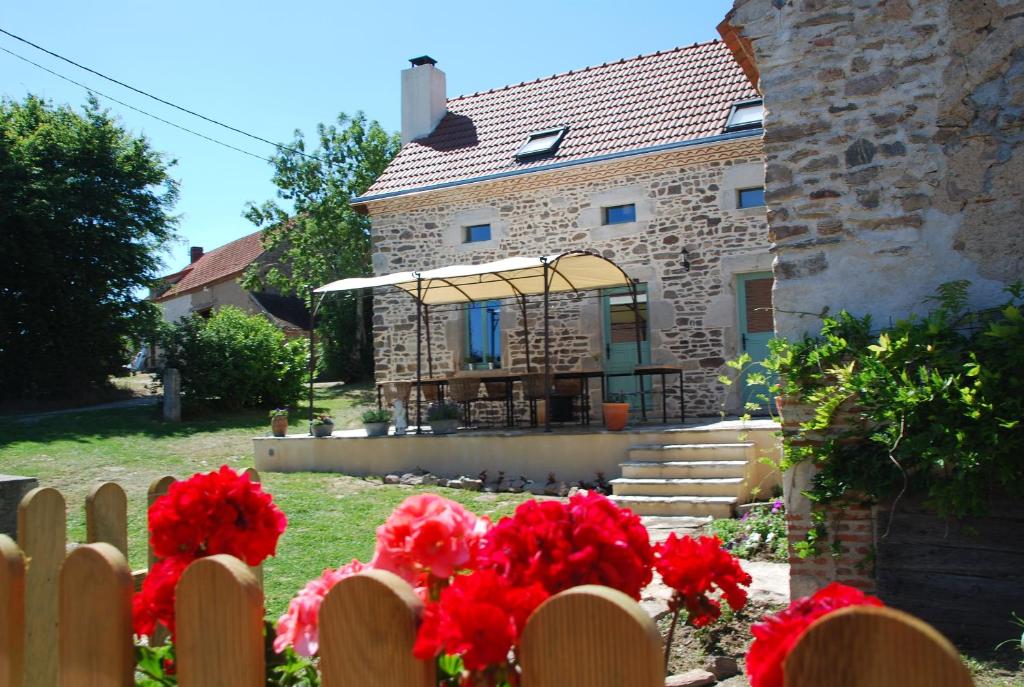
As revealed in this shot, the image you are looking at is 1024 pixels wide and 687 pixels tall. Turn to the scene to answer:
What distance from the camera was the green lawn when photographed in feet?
19.9

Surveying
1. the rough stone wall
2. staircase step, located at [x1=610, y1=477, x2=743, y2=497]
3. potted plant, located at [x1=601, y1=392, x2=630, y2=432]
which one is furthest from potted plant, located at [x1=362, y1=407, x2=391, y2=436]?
the rough stone wall

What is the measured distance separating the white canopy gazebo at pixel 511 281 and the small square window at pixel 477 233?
3.68 ft

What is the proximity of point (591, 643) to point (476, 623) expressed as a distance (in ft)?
0.53

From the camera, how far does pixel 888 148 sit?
14.4ft

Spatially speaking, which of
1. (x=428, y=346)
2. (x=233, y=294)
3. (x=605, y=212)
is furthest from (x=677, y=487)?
(x=233, y=294)

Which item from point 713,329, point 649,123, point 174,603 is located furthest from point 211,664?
point 649,123

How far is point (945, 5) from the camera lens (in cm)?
429

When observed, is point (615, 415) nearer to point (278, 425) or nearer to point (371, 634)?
point (278, 425)

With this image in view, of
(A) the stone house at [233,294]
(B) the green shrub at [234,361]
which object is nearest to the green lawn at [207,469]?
(B) the green shrub at [234,361]

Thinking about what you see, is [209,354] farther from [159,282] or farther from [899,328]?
[899,328]

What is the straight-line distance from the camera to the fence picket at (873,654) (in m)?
0.91

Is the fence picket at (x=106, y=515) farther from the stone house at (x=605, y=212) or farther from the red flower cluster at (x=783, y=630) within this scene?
the stone house at (x=605, y=212)

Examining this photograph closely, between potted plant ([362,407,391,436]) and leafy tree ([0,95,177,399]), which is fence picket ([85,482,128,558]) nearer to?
potted plant ([362,407,391,436])

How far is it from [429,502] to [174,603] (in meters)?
0.52
